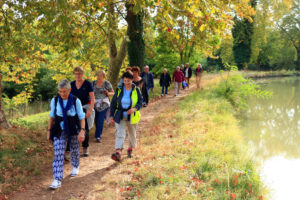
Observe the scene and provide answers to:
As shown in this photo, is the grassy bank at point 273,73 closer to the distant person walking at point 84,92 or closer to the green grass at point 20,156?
the green grass at point 20,156

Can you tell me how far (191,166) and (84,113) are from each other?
8.44 ft

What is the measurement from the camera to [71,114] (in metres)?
4.50

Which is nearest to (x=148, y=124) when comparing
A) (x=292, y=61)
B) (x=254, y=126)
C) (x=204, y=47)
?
(x=254, y=126)

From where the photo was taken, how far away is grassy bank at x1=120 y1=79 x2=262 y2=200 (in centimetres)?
454

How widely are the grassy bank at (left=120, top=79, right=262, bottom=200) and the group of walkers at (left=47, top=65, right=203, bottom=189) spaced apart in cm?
88

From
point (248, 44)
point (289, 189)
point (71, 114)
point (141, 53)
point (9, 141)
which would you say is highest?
point (248, 44)

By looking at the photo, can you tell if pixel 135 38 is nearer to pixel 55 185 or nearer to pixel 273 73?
pixel 55 185

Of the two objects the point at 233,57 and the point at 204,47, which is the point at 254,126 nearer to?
the point at 204,47

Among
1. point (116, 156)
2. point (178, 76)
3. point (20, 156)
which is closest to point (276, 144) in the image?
point (178, 76)

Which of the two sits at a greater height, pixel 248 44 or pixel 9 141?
pixel 248 44

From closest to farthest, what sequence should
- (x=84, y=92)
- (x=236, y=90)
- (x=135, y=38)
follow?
1. (x=84, y=92)
2. (x=135, y=38)
3. (x=236, y=90)

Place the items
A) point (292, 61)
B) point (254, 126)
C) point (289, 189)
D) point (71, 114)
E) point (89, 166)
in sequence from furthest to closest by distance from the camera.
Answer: point (292, 61) < point (254, 126) < point (289, 189) < point (89, 166) < point (71, 114)

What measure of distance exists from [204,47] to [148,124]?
10.2m

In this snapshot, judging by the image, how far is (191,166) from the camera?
18.0 feet
